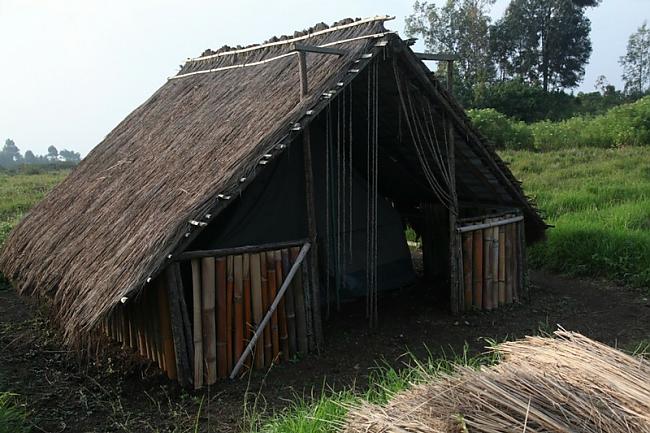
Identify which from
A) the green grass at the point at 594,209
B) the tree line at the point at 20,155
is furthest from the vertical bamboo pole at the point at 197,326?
the tree line at the point at 20,155

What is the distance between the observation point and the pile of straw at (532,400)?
2.24 metres

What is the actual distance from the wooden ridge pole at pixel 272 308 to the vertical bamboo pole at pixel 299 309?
66 millimetres

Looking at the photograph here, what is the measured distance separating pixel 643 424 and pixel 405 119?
5.39m

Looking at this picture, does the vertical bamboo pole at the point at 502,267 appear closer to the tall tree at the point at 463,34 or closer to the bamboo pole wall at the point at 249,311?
the bamboo pole wall at the point at 249,311

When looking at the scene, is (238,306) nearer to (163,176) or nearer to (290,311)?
(290,311)

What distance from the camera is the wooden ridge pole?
19.6ft

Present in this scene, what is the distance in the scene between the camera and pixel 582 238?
9.41 metres

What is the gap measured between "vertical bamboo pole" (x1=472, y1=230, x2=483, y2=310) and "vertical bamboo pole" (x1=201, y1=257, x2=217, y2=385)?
358 centimetres

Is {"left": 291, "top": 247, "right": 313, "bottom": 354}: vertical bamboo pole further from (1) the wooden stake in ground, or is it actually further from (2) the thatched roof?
(2) the thatched roof

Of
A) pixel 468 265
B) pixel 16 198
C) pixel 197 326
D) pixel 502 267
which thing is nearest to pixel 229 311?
pixel 197 326

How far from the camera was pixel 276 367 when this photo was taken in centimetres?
618

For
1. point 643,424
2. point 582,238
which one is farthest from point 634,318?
point 643,424

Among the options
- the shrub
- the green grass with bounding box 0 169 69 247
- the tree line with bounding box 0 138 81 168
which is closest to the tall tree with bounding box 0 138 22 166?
the tree line with bounding box 0 138 81 168

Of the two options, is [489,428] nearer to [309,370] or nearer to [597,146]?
[309,370]
